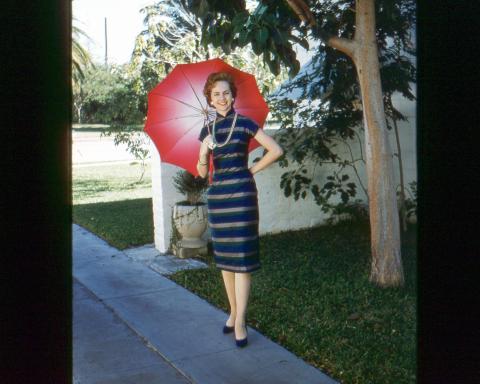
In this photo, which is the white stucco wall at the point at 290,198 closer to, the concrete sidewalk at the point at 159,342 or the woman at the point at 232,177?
the concrete sidewalk at the point at 159,342

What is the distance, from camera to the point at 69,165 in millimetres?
1449

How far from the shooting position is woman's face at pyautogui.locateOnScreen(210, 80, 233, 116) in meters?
3.88

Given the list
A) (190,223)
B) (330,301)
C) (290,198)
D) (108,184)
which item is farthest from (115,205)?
(330,301)

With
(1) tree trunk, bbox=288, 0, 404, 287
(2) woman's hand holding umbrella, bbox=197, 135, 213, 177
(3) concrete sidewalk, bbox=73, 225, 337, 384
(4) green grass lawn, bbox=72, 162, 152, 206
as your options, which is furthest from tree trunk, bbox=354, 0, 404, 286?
(4) green grass lawn, bbox=72, 162, 152, 206

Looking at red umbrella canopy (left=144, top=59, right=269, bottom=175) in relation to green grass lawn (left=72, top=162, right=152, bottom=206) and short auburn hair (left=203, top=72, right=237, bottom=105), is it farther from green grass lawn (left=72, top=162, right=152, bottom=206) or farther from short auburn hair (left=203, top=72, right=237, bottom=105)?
green grass lawn (left=72, top=162, right=152, bottom=206)

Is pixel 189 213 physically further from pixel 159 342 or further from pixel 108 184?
pixel 108 184

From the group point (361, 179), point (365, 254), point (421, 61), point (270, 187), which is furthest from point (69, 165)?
point (361, 179)

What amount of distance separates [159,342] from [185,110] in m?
1.71

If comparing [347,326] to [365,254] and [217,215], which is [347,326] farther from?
[365,254]

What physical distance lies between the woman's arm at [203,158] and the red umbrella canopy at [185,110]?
237 millimetres

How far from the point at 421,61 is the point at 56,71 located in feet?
3.10

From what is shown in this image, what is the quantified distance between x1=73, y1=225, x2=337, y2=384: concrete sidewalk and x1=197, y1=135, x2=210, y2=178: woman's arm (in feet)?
4.07

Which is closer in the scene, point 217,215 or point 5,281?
point 5,281

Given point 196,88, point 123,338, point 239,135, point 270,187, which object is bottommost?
point 123,338
